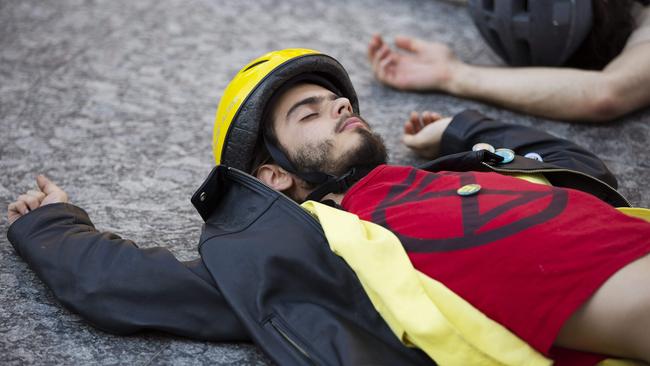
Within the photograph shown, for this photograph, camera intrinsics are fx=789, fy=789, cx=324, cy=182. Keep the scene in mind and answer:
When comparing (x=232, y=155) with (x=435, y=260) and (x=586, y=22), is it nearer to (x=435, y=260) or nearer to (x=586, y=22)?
(x=435, y=260)

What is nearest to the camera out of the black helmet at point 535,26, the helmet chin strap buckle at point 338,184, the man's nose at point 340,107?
the helmet chin strap buckle at point 338,184

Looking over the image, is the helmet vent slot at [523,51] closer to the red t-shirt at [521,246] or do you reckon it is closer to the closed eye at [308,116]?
the closed eye at [308,116]

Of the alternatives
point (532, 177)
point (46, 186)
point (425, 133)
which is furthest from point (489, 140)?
point (46, 186)

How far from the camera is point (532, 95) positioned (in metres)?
3.25

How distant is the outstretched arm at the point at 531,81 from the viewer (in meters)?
3.08

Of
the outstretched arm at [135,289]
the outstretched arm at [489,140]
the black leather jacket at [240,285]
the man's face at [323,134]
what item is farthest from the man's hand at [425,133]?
the outstretched arm at [135,289]

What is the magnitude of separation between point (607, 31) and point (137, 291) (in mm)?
2288

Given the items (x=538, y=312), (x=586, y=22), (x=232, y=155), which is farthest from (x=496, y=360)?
(x=586, y=22)

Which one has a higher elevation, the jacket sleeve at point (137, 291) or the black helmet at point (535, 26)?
the black helmet at point (535, 26)

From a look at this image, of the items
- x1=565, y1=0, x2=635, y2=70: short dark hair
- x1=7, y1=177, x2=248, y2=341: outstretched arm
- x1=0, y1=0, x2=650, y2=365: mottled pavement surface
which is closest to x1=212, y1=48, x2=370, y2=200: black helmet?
x1=0, y1=0, x2=650, y2=365: mottled pavement surface

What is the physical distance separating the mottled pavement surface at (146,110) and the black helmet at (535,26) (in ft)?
0.95

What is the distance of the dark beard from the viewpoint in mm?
2336

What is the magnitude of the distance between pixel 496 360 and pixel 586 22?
1923mm

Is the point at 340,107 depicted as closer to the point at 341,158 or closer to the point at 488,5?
the point at 341,158
